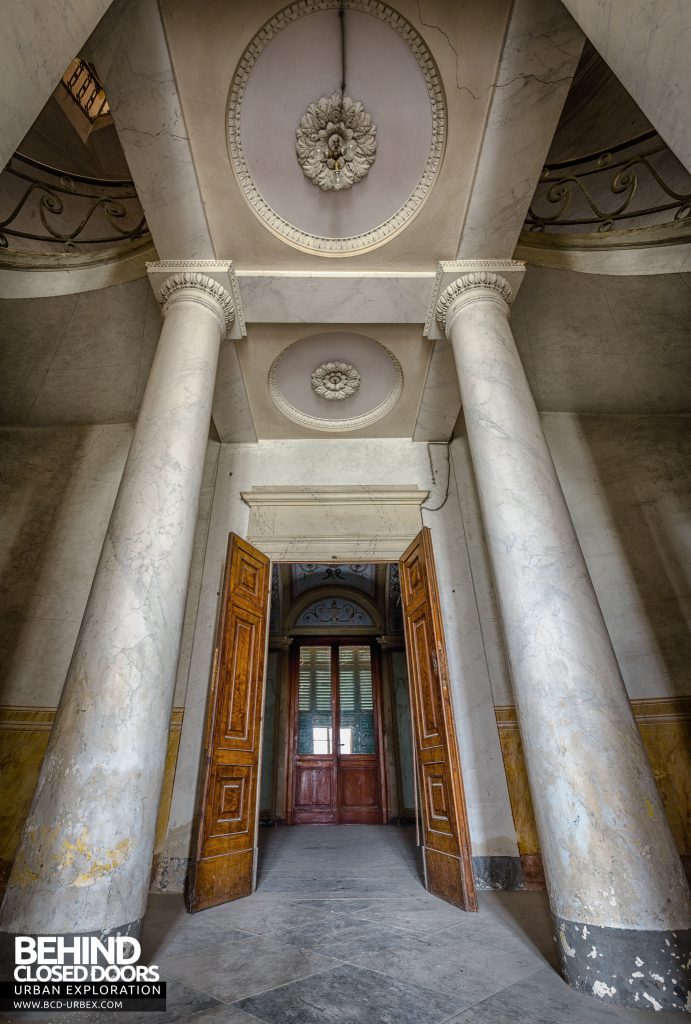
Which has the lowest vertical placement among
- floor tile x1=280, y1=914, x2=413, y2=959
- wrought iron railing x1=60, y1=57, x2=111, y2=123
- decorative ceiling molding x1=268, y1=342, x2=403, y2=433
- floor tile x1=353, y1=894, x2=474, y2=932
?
floor tile x1=353, y1=894, x2=474, y2=932

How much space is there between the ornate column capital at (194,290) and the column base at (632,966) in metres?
4.10

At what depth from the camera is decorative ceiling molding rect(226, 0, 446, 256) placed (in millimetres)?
2865

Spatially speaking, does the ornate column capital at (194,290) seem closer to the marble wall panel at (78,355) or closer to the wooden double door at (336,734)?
the marble wall panel at (78,355)

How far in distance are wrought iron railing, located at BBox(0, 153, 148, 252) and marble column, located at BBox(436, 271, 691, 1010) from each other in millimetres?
4092

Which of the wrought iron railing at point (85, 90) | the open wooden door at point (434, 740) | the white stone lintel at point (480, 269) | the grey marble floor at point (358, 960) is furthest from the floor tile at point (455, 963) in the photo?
the wrought iron railing at point (85, 90)

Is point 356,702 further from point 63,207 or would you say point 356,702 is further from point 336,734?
point 63,207

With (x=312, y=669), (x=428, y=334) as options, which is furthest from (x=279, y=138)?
(x=312, y=669)

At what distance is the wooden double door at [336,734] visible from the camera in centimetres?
853

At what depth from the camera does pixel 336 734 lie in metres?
9.07

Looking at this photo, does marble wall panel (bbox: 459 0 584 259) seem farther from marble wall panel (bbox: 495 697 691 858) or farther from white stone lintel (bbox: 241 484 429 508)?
marble wall panel (bbox: 495 697 691 858)

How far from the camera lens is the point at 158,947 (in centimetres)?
228

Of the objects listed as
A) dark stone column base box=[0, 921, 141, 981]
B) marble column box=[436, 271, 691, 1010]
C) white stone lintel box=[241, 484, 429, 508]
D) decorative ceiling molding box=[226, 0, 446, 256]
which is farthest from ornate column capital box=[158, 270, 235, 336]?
dark stone column base box=[0, 921, 141, 981]

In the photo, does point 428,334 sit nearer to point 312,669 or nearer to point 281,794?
point 312,669

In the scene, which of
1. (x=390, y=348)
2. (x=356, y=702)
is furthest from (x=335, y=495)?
(x=356, y=702)
